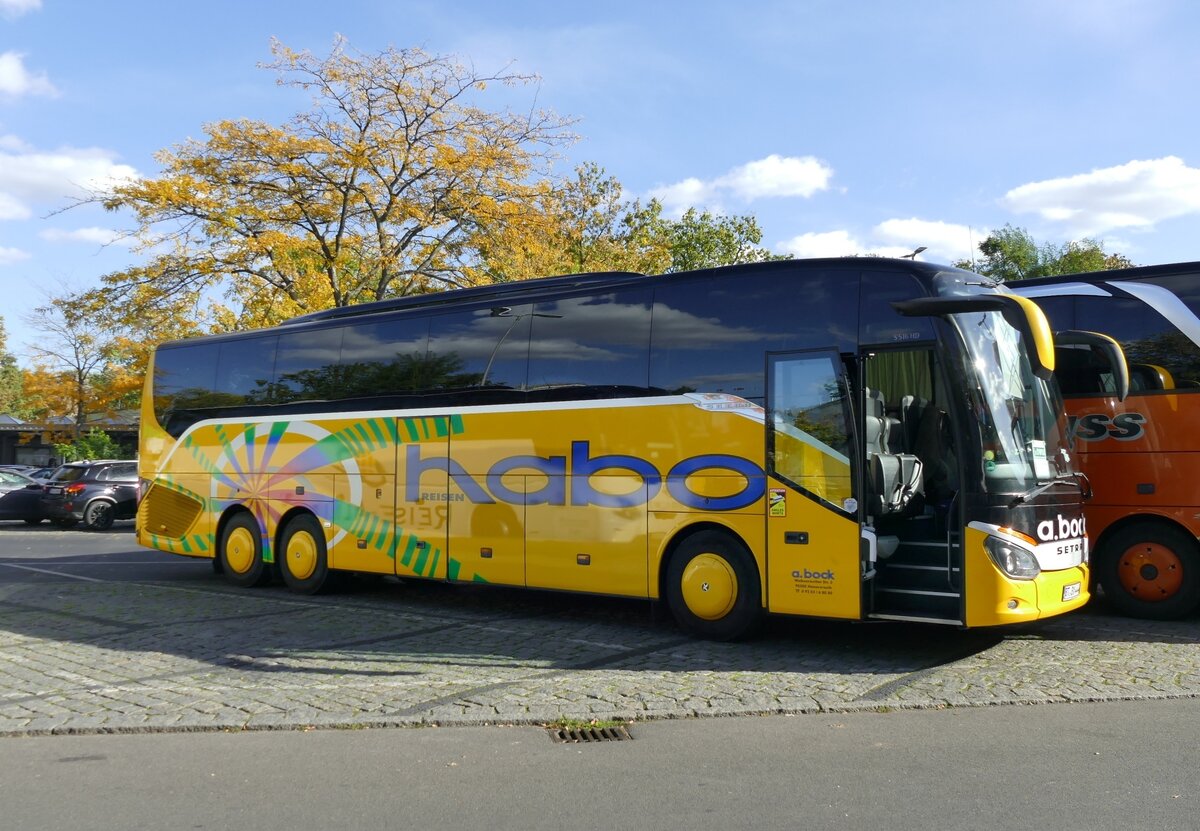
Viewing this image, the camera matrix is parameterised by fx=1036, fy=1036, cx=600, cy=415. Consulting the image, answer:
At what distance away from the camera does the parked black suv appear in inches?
1019

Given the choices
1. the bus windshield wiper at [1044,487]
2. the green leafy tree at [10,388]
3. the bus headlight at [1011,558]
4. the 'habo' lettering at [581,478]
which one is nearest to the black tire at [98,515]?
the 'habo' lettering at [581,478]

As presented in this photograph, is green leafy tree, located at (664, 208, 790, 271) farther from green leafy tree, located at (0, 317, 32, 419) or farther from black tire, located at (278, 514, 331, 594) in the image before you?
green leafy tree, located at (0, 317, 32, 419)

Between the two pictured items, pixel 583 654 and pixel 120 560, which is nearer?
pixel 583 654

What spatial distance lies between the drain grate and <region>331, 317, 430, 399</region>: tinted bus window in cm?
619

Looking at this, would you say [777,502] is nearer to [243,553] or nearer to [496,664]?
[496,664]

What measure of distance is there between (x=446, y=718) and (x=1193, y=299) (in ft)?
28.7

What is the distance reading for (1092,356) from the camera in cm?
1110

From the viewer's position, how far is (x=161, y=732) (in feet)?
22.0

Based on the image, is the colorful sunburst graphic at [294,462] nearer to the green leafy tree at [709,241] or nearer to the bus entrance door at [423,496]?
the bus entrance door at [423,496]

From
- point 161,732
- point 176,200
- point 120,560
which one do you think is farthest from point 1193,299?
Result: point 176,200

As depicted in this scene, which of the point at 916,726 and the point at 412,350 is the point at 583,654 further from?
the point at 412,350

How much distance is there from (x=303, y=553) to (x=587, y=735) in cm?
816

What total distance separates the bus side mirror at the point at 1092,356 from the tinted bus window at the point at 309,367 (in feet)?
27.5

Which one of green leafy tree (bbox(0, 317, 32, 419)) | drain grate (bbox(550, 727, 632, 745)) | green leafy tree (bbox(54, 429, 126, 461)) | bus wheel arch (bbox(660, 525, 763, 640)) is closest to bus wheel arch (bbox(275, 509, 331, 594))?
bus wheel arch (bbox(660, 525, 763, 640))
